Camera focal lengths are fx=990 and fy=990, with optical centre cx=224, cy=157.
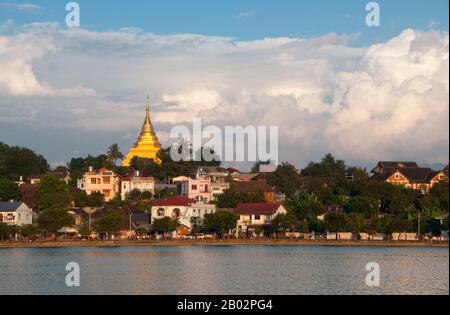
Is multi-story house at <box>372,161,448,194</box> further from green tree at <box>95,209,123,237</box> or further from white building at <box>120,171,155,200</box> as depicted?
green tree at <box>95,209,123,237</box>

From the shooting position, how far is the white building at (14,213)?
234 feet

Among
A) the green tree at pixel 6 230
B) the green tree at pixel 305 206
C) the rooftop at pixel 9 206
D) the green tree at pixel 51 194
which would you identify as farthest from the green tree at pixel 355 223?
the rooftop at pixel 9 206

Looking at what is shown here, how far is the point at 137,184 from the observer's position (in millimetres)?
81938

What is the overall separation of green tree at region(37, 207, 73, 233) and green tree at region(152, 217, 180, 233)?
5963 mm

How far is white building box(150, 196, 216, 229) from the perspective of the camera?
71812 mm

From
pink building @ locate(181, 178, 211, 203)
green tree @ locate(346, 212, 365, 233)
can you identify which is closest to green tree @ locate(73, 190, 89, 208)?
pink building @ locate(181, 178, 211, 203)

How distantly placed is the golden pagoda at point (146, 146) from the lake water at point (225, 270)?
3528cm

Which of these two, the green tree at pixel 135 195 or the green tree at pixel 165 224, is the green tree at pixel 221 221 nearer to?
the green tree at pixel 165 224

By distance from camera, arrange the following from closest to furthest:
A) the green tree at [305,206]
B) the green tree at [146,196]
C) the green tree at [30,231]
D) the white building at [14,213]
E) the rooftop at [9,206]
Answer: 1. the green tree at [30,231]
2. the green tree at [305,206]
3. the white building at [14,213]
4. the rooftop at [9,206]
5. the green tree at [146,196]

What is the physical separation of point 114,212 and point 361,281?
31583mm

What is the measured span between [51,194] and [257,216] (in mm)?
15640

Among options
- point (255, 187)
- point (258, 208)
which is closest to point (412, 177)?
point (255, 187)
